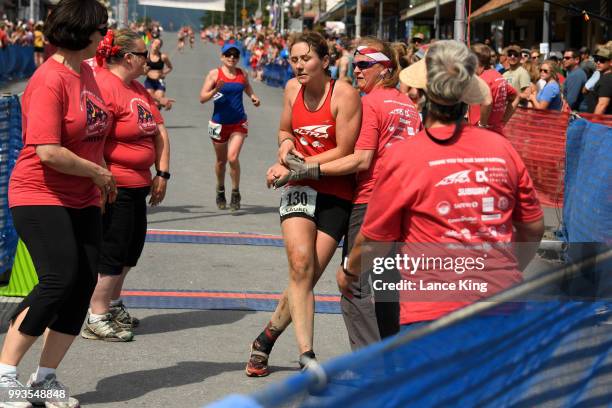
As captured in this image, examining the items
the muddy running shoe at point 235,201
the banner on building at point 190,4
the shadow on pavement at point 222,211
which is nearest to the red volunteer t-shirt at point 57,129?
the shadow on pavement at point 222,211

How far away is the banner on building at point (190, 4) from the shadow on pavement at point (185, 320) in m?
7.11

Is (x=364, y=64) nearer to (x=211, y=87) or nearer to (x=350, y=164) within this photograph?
(x=350, y=164)

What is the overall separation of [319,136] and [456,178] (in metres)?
2.15

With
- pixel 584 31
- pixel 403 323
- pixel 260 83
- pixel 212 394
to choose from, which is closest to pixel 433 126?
pixel 403 323

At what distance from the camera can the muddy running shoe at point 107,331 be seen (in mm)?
6500

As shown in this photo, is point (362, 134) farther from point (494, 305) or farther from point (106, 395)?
point (494, 305)

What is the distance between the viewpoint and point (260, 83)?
44.3 m

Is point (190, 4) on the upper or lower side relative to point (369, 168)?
upper

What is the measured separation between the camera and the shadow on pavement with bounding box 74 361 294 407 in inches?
213

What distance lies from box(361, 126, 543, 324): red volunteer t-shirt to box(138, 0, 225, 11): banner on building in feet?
34.2

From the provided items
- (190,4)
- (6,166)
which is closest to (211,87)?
(190,4)

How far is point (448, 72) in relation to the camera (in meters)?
3.61

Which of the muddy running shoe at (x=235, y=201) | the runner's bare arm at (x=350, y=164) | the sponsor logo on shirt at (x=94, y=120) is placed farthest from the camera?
the muddy running shoe at (x=235, y=201)

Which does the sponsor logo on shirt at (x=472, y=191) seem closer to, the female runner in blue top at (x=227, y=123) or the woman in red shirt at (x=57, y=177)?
the woman in red shirt at (x=57, y=177)
